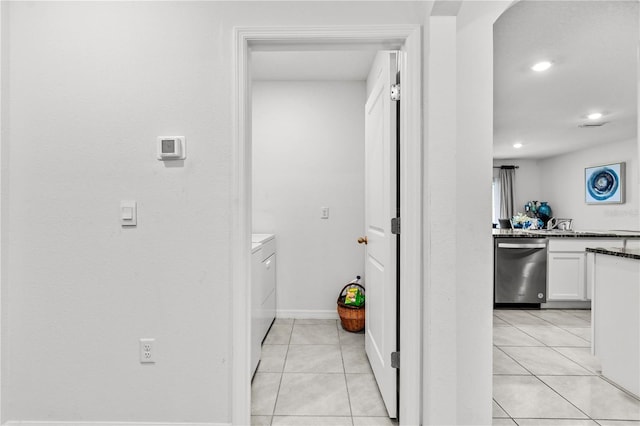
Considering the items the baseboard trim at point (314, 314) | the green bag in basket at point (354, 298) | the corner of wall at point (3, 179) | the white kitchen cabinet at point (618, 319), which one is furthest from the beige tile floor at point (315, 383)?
the white kitchen cabinet at point (618, 319)

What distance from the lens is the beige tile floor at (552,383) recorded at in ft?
6.03

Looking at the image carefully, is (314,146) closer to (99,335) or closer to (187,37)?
(187,37)

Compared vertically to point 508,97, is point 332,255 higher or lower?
lower

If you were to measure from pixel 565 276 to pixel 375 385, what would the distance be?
3173 millimetres

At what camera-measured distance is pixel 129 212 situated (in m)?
1.59

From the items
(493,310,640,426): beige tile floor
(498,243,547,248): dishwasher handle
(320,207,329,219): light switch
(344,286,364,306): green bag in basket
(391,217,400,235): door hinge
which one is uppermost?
(320,207,329,219): light switch

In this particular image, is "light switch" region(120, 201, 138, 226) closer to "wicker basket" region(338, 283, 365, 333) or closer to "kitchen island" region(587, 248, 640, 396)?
"wicker basket" region(338, 283, 365, 333)

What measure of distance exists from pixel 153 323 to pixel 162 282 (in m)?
0.20

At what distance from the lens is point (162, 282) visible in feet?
5.23

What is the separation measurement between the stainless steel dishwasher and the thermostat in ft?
12.3

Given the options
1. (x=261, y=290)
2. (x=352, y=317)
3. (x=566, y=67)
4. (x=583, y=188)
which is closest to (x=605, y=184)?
(x=583, y=188)

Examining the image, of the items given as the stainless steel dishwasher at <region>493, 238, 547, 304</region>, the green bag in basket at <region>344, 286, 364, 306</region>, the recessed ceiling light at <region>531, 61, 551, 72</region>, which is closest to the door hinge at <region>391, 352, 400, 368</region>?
the green bag in basket at <region>344, 286, 364, 306</region>

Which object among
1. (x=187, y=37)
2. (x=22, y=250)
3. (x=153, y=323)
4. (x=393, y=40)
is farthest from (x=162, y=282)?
(x=393, y=40)

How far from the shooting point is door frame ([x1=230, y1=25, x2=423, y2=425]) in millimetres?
1546
